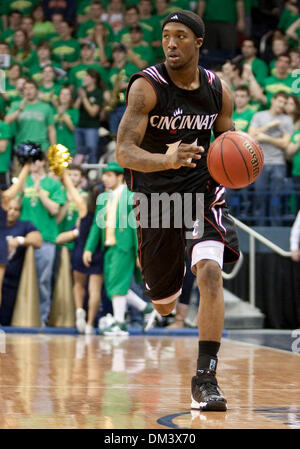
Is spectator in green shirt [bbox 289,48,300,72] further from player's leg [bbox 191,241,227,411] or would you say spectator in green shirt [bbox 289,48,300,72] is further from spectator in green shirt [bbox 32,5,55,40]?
player's leg [bbox 191,241,227,411]

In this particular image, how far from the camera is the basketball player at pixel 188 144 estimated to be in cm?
491

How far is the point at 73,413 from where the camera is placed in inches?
183

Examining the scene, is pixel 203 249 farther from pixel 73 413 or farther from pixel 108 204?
pixel 108 204

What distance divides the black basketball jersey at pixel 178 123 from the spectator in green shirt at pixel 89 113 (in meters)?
8.19

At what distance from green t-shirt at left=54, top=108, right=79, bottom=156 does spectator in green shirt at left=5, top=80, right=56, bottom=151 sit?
0.24m

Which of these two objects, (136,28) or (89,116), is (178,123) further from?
(136,28)

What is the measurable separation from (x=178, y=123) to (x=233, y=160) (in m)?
0.51

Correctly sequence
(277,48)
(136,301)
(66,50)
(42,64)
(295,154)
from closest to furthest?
(136,301) → (295,154) → (277,48) → (42,64) → (66,50)

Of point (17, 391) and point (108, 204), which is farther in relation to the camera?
point (108, 204)

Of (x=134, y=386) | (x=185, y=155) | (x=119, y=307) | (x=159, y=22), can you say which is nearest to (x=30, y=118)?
(x=159, y=22)

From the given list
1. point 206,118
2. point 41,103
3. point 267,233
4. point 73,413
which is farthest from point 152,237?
point 41,103

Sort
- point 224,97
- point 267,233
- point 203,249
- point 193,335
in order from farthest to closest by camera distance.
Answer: point 267,233
point 193,335
point 224,97
point 203,249

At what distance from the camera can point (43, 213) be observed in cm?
1195

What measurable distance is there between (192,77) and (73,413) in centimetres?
206
